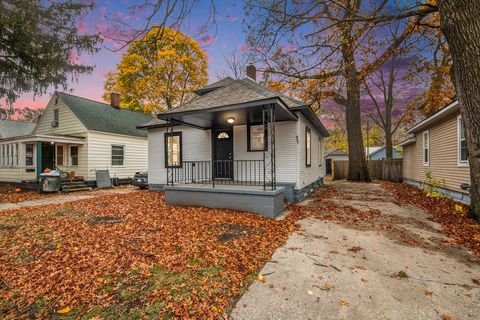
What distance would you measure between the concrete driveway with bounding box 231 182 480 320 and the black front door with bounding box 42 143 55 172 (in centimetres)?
1535

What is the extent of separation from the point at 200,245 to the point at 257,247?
3.38ft

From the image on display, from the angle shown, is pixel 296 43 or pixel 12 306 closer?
pixel 12 306

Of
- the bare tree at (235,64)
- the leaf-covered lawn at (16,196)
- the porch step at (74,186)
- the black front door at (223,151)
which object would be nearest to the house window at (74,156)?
the porch step at (74,186)

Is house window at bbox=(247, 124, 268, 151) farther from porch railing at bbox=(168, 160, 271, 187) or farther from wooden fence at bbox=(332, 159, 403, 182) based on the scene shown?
wooden fence at bbox=(332, 159, 403, 182)

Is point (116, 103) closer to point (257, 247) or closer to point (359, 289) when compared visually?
point (257, 247)

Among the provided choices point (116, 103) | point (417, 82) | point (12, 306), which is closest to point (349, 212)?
point (12, 306)

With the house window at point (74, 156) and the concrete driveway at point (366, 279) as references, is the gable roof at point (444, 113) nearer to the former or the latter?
the concrete driveway at point (366, 279)

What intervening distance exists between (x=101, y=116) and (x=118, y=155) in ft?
9.81

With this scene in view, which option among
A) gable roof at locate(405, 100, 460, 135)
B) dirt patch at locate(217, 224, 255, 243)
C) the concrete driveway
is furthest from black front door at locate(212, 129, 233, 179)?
gable roof at locate(405, 100, 460, 135)

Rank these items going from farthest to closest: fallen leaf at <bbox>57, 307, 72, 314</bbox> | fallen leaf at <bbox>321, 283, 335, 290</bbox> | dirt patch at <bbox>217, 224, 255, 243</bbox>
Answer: dirt patch at <bbox>217, 224, 255, 243</bbox>
fallen leaf at <bbox>321, 283, 335, 290</bbox>
fallen leaf at <bbox>57, 307, 72, 314</bbox>

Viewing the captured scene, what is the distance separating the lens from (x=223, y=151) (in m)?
9.56

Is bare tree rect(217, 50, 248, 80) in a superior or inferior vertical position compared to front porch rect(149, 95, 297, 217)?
superior

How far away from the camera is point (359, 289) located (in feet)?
8.76

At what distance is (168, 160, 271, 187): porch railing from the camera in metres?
8.66
